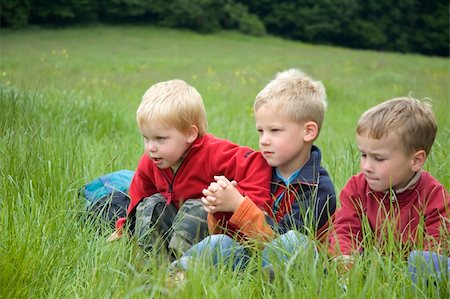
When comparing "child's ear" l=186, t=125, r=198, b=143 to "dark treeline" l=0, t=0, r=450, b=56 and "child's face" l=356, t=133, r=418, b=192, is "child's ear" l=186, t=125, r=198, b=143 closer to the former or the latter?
"child's face" l=356, t=133, r=418, b=192

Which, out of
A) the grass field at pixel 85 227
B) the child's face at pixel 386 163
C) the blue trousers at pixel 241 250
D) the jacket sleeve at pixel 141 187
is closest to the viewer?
the grass field at pixel 85 227

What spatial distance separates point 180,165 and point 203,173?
0.13 m

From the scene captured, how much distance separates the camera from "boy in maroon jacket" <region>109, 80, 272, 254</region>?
2.88 metres

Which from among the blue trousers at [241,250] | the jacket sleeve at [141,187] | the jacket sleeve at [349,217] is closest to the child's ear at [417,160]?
the jacket sleeve at [349,217]

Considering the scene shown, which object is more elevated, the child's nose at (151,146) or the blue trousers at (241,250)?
the child's nose at (151,146)

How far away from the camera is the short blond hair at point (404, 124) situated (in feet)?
8.66

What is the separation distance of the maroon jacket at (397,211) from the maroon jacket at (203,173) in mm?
374

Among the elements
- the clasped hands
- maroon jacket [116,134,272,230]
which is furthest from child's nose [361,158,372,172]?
the clasped hands

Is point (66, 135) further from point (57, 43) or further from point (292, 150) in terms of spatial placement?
point (57, 43)

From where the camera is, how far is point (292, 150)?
282cm

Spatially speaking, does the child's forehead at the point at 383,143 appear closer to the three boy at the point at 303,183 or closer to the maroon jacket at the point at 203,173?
the three boy at the point at 303,183

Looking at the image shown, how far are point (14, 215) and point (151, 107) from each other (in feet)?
2.71

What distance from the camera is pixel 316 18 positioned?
156 ft

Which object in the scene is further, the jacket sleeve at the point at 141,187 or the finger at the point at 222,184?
the jacket sleeve at the point at 141,187
